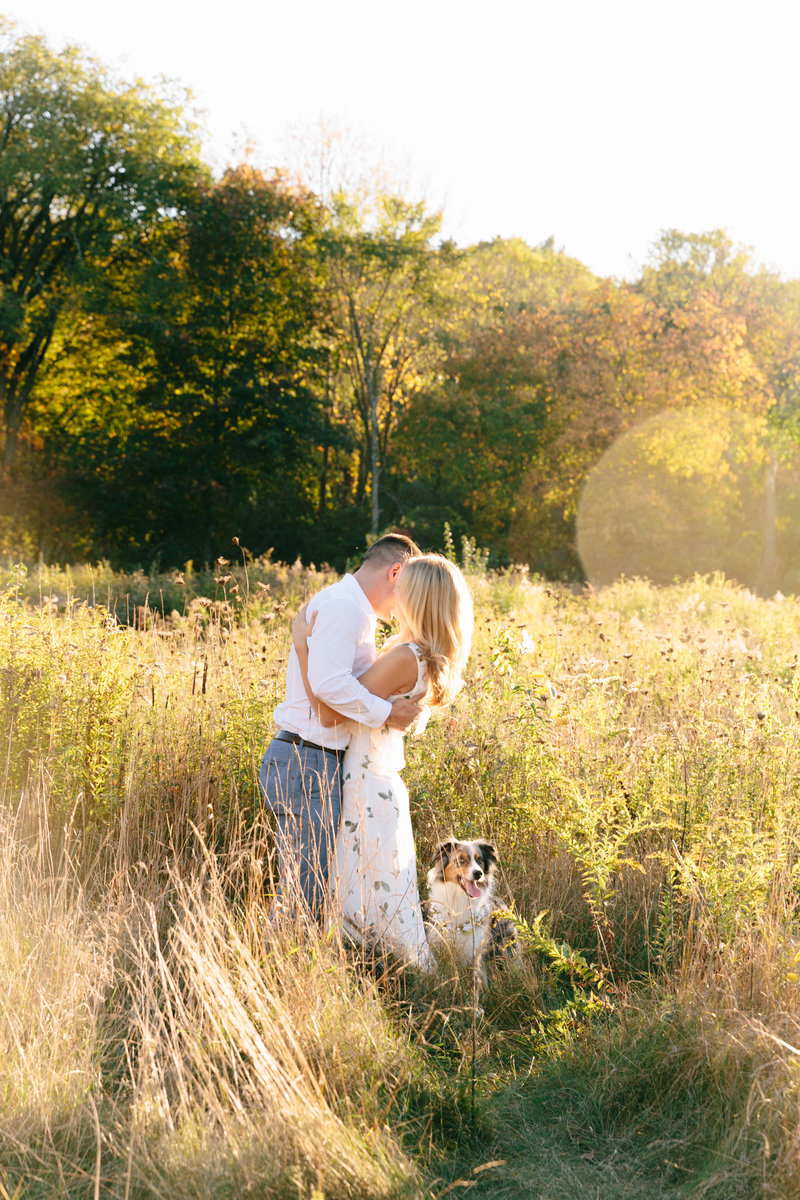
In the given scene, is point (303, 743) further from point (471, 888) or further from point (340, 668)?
point (471, 888)

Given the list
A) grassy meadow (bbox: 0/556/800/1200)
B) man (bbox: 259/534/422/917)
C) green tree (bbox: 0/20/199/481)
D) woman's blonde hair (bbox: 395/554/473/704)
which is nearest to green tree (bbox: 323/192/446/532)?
green tree (bbox: 0/20/199/481)

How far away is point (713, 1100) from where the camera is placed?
112 inches

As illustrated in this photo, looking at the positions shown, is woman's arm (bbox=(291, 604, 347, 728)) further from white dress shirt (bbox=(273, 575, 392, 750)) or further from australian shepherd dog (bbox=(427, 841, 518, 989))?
australian shepherd dog (bbox=(427, 841, 518, 989))

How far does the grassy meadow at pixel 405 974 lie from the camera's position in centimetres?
262

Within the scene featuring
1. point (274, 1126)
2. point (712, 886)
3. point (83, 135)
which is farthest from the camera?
point (83, 135)

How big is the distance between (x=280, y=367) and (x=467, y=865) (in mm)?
20745

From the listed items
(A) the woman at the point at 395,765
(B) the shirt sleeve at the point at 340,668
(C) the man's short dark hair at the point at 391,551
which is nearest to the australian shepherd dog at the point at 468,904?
(A) the woman at the point at 395,765

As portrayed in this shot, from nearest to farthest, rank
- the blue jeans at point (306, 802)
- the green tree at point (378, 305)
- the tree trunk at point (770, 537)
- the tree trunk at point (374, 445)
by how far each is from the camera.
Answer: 1. the blue jeans at point (306, 802)
2. the green tree at point (378, 305)
3. the tree trunk at point (374, 445)
4. the tree trunk at point (770, 537)

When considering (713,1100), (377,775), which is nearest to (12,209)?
(377,775)

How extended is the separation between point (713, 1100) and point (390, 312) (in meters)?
22.7

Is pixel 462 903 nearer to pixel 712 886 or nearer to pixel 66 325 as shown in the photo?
pixel 712 886

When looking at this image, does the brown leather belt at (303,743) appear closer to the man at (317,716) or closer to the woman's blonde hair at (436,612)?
the man at (317,716)

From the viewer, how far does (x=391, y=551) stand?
13.1 ft

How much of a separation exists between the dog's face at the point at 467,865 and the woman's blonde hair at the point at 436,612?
675 millimetres
